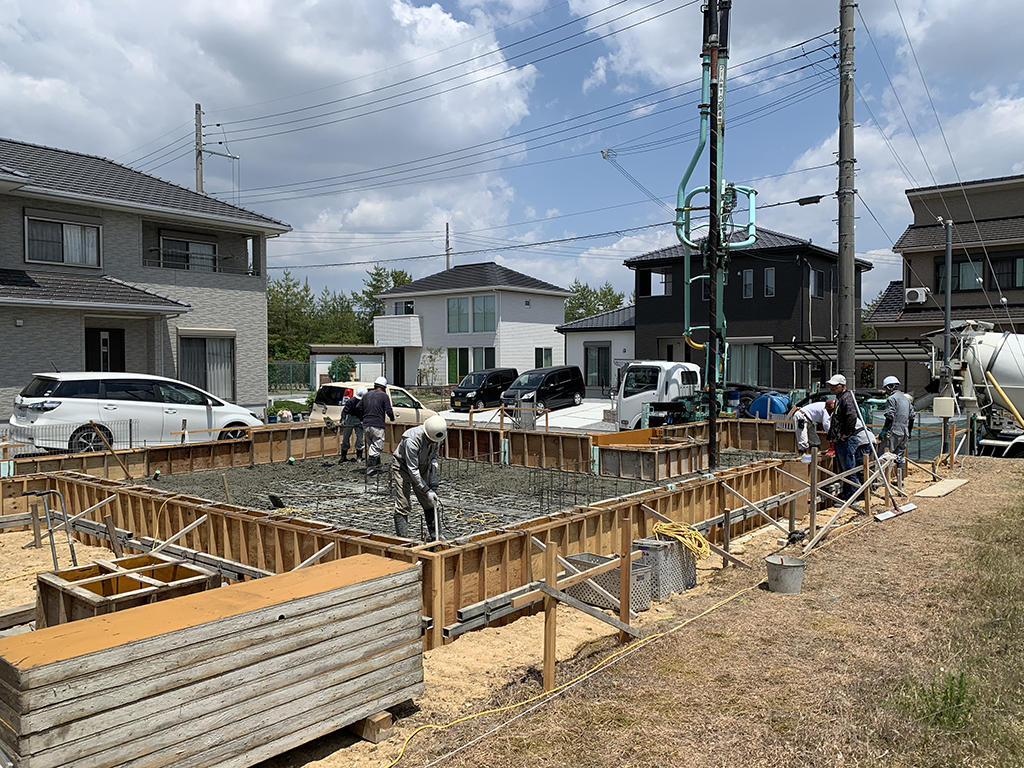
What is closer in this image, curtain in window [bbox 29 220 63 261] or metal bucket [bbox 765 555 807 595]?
metal bucket [bbox 765 555 807 595]

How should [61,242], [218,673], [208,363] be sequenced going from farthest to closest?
[208,363], [61,242], [218,673]

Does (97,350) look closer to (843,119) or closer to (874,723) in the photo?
(843,119)

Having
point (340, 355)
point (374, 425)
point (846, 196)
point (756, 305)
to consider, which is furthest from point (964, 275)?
point (340, 355)

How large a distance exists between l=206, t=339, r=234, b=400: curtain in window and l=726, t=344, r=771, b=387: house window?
1802 centimetres

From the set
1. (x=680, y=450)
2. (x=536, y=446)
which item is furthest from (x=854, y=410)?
(x=536, y=446)

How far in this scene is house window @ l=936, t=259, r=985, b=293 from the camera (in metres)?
27.8

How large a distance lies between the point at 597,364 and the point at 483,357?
630 centimetres

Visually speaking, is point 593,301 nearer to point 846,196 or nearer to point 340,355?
point 340,355

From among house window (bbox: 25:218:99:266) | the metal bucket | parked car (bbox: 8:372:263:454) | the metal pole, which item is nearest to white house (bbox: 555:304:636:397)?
house window (bbox: 25:218:99:266)

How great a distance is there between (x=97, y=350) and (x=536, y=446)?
12.8 metres

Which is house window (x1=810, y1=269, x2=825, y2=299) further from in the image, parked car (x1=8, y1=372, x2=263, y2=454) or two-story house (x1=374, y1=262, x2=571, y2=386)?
parked car (x1=8, y1=372, x2=263, y2=454)

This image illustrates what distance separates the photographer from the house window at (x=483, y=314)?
38.1m

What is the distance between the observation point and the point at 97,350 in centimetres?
2031

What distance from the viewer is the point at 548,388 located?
91.2 feet
